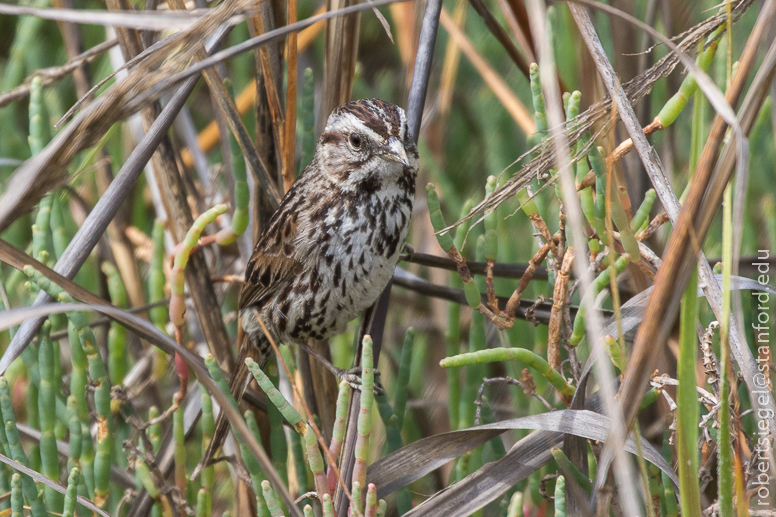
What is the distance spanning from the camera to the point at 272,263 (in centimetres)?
230

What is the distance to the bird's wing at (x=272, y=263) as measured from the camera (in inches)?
87.7

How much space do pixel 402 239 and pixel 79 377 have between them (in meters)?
0.91

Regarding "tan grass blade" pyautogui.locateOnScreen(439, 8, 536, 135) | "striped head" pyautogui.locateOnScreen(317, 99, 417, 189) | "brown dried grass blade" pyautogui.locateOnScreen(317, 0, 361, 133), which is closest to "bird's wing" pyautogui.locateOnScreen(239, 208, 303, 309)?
"striped head" pyautogui.locateOnScreen(317, 99, 417, 189)

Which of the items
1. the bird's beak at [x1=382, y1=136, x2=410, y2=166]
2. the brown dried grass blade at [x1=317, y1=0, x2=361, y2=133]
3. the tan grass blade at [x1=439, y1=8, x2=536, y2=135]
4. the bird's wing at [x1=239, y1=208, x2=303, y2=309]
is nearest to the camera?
the bird's beak at [x1=382, y1=136, x2=410, y2=166]

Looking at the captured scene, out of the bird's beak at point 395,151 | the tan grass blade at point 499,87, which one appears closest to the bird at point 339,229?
the bird's beak at point 395,151

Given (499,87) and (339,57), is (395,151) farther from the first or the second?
(499,87)

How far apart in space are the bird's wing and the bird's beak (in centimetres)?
39

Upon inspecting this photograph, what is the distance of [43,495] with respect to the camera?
1875mm

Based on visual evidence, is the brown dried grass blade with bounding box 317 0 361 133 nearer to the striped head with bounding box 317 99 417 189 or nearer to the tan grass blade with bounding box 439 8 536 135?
the striped head with bounding box 317 99 417 189

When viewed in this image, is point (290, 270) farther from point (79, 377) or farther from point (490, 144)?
point (490, 144)

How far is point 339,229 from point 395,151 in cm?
33

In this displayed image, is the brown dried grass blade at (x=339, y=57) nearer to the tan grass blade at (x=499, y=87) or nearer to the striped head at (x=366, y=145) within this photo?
the striped head at (x=366, y=145)

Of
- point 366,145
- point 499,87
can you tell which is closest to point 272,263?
point 366,145

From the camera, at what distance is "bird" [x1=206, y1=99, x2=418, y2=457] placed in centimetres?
204
